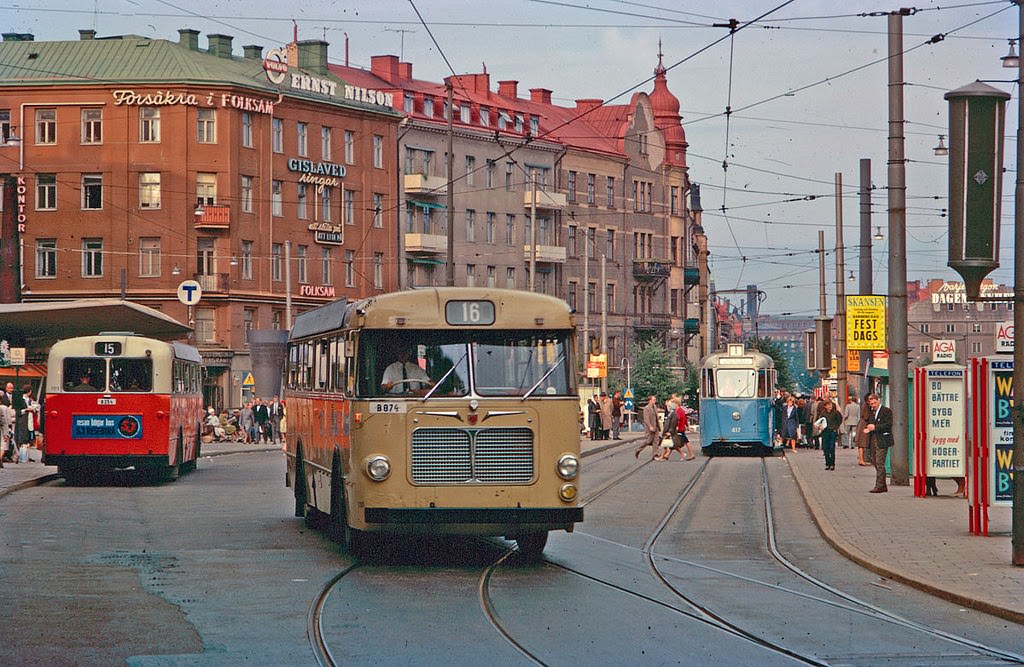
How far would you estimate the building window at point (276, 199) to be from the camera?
78.4 meters

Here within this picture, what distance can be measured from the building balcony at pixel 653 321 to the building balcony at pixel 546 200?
478 inches

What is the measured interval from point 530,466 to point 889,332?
14670 mm

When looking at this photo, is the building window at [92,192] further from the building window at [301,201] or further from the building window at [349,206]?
the building window at [349,206]

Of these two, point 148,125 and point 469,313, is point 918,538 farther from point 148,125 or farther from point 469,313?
point 148,125

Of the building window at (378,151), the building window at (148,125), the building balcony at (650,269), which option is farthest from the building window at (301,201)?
the building balcony at (650,269)

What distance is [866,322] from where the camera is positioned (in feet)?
119

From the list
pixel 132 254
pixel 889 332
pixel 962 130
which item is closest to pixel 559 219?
pixel 132 254

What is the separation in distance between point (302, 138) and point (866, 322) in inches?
1871

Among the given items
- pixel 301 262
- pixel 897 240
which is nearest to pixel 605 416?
pixel 301 262

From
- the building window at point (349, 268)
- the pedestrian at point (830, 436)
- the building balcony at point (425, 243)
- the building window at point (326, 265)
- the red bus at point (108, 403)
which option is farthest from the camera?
the building balcony at point (425, 243)

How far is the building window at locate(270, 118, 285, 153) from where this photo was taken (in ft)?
257

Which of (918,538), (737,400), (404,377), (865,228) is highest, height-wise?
(865,228)

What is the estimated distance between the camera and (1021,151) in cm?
1677

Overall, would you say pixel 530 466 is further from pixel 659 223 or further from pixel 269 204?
pixel 659 223
